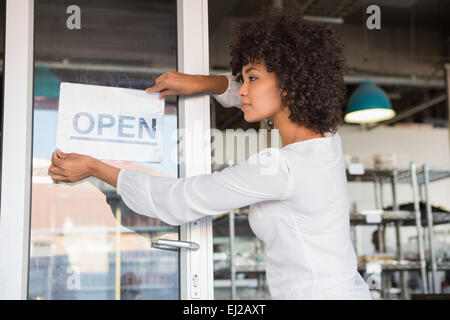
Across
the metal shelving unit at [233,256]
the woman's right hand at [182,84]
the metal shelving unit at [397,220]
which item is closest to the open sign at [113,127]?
the woman's right hand at [182,84]

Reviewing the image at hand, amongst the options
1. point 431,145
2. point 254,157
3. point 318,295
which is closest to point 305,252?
point 318,295

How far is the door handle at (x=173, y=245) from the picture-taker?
6.25 feet

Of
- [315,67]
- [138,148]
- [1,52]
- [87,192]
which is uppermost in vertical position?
[1,52]

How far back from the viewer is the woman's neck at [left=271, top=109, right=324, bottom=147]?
1750 mm

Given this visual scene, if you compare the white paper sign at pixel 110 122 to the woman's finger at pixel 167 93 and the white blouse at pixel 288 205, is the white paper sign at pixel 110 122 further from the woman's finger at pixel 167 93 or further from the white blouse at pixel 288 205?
the white blouse at pixel 288 205

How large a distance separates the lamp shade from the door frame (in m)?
3.92

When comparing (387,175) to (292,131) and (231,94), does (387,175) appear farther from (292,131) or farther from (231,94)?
(292,131)

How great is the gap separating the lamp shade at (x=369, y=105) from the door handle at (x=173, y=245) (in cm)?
413

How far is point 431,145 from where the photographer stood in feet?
30.3

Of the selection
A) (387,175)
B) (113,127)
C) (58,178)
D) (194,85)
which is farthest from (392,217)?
(58,178)

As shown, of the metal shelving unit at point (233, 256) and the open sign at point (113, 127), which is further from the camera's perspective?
the metal shelving unit at point (233, 256)
